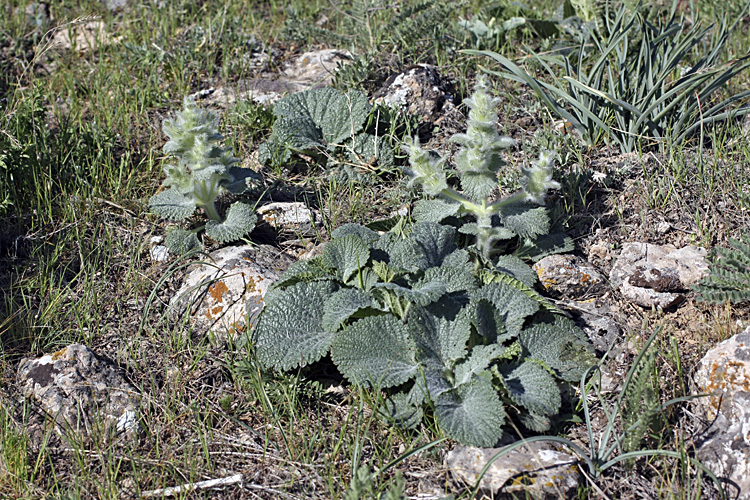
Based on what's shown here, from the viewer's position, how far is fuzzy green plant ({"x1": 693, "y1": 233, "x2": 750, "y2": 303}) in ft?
8.07

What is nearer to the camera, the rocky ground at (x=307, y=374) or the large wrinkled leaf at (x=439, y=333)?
the rocky ground at (x=307, y=374)

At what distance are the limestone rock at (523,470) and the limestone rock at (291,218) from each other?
56.9 inches

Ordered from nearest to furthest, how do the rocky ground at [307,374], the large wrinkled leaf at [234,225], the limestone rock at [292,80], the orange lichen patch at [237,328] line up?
the rocky ground at [307,374] < the orange lichen patch at [237,328] < the large wrinkled leaf at [234,225] < the limestone rock at [292,80]

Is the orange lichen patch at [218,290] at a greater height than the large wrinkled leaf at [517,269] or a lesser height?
lesser

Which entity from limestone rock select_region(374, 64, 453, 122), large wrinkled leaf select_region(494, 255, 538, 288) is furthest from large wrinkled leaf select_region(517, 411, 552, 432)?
limestone rock select_region(374, 64, 453, 122)

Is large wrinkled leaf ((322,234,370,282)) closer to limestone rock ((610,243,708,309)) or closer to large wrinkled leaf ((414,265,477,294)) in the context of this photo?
large wrinkled leaf ((414,265,477,294))

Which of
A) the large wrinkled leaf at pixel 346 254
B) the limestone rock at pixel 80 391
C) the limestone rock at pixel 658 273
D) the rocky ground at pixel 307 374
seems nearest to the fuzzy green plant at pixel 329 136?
the rocky ground at pixel 307 374

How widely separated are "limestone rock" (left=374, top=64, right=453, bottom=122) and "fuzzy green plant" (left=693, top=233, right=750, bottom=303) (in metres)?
1.79

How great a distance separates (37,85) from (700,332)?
3.62m

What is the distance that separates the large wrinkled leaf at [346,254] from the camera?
8.64ft

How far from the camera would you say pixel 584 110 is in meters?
3.27

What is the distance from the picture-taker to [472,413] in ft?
7.12

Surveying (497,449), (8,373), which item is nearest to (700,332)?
(497,449)

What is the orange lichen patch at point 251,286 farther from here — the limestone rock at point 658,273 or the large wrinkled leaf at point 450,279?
the limestone rock at point 658,273
